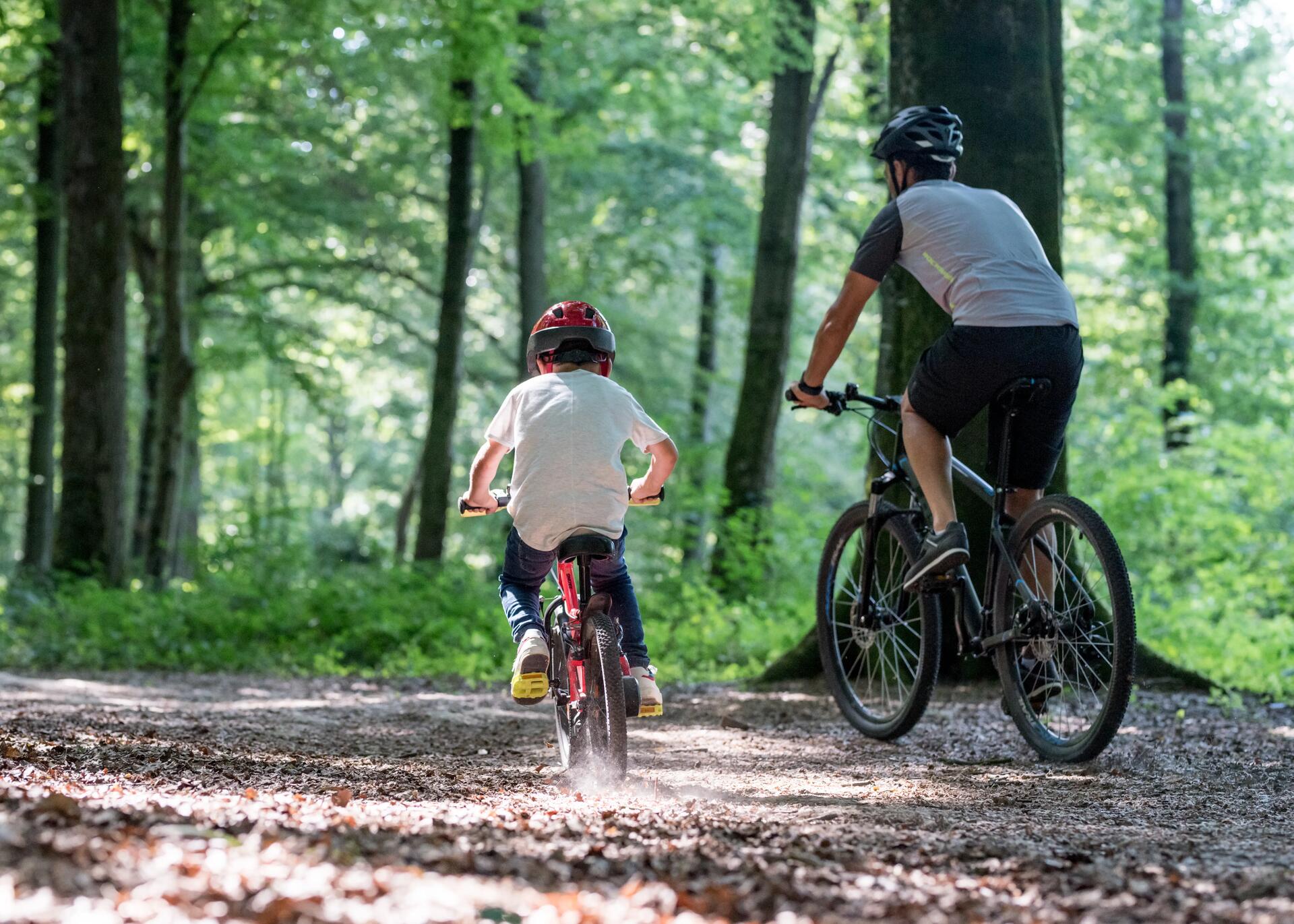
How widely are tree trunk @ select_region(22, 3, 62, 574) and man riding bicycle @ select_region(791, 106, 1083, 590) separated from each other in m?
14.5

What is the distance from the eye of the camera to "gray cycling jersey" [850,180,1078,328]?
4.99m

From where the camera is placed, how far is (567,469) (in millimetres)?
4582

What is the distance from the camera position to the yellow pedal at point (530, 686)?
459 cm

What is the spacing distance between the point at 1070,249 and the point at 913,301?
20.5 metres

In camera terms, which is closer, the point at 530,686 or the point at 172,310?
the point at 530,686

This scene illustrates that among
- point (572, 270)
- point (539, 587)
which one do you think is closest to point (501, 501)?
point (539, 587)

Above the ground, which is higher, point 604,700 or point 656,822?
point 604,700

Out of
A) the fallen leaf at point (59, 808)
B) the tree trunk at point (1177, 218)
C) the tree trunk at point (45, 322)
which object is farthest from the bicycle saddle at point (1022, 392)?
the tree trunk at point (1177, 218)

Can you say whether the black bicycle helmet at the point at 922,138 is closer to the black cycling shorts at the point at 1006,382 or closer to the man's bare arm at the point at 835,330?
the man's bare arm at the point at 835,330

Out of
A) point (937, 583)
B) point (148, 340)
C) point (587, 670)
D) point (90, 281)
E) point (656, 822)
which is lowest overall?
point (656, 822)

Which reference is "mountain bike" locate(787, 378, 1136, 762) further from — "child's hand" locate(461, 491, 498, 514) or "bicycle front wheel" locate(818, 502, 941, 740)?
"child's hand" locate(461, 491, 498, 514)

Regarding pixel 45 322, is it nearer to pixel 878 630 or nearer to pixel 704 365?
pixel 704 365

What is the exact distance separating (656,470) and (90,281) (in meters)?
11.4

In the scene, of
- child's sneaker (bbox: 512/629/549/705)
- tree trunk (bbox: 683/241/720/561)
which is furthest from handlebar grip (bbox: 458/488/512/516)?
tree trunk (bbox: 683/241/720/561)
